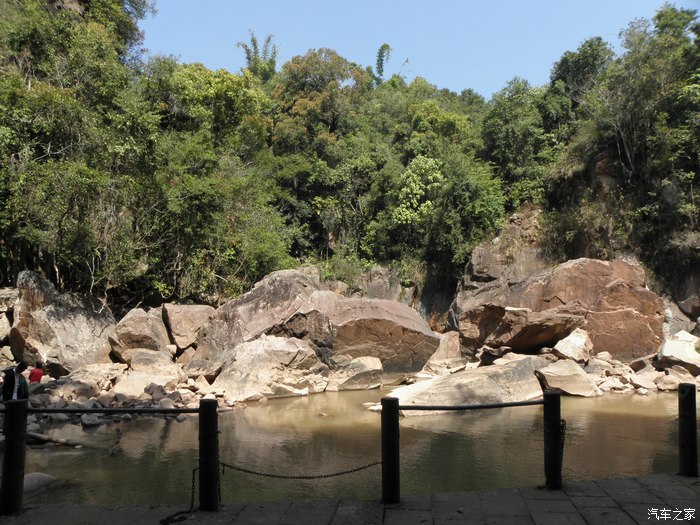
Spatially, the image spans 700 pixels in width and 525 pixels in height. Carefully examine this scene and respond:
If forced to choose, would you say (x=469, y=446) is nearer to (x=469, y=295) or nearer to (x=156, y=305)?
(x=469, y=295)

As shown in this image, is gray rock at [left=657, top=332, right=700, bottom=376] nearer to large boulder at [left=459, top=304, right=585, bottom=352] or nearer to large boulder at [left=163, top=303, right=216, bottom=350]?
large boulder at [left=459, top=304, right=585, bottom=352]

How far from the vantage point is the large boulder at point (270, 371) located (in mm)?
12828

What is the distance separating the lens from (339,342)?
1567 centimetres

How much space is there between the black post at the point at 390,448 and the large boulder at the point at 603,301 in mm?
12482

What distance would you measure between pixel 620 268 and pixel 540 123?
11.5m

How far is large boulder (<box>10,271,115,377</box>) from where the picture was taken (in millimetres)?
14422

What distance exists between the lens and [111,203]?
1662 centimetres

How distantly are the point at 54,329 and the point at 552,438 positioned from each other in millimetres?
14116

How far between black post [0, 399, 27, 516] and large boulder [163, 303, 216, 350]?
38.5ft

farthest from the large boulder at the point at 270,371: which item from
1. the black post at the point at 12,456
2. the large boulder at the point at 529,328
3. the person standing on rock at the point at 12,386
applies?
the black post at the point at 12,456

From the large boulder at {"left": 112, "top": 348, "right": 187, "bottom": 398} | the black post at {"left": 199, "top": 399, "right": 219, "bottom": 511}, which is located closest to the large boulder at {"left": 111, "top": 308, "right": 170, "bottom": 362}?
the large boulder at {"left": 112, "top": 348, "right": 187, "bottom": 398}

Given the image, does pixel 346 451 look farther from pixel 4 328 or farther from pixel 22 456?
pixel 4 328

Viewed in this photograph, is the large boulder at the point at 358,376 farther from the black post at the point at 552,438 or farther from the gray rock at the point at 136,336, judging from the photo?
the black post at the point at 552,438

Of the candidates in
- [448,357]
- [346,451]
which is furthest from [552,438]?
[448,357]
